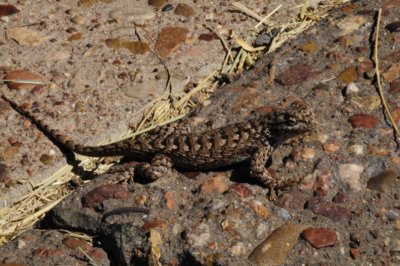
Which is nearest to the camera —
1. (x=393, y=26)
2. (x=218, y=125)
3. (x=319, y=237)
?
(x=319, y=237)

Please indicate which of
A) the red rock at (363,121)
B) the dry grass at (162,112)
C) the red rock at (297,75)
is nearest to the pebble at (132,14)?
the dry grass at (162,112)

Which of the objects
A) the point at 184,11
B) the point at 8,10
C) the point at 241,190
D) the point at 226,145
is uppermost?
the point at 8,10

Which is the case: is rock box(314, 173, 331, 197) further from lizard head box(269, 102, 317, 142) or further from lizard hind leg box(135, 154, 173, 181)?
lizard hind leg box(135, 154, 173, 181)

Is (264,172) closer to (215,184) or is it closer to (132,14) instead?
(215,184)

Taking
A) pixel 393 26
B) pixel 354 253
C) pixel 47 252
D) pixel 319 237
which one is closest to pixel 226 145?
pixel 319 237

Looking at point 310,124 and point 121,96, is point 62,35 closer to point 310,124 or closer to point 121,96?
point 121,96

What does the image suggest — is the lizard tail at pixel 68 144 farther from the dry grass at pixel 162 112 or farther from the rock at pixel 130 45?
the rock at pixel 130 45
